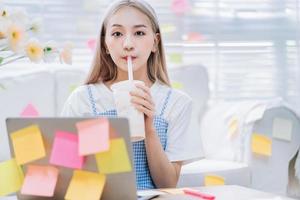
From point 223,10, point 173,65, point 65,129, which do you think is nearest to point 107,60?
point 65,129

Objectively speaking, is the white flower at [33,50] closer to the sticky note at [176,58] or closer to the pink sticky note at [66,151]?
the pink sticky note at [66,151]

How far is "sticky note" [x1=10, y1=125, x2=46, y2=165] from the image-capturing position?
914 millimetres

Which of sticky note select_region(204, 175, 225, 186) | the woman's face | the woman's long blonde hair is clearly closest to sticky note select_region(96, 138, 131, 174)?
the woman's face

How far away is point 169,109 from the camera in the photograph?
162 cm

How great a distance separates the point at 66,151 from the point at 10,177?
15 centimetres

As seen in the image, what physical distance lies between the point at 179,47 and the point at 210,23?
23 centimetres

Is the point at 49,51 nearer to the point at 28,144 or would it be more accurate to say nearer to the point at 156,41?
the point at 28,144

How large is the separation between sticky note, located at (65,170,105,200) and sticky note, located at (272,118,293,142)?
1567mm

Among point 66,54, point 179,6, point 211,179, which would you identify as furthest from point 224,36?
point 66,54

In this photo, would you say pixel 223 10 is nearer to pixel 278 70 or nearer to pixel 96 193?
pixel 278 70

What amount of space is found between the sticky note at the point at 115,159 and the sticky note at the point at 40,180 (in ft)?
0.29

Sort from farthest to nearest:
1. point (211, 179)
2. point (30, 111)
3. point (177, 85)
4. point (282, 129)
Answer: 1. point (177, 85)
2. point (282, 129)
3. point (30, 111)
4. point (211, 179)

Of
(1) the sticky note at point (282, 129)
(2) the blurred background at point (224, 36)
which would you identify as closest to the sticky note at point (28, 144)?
(1) the sticky note at point (282, 129)

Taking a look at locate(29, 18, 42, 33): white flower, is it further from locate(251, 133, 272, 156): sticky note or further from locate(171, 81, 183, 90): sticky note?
locate(171, 81, 183, 90): sticky note
